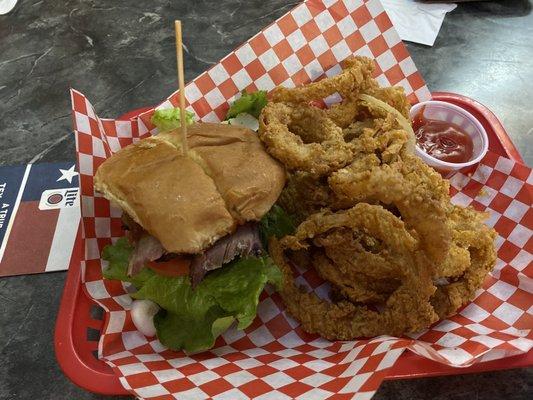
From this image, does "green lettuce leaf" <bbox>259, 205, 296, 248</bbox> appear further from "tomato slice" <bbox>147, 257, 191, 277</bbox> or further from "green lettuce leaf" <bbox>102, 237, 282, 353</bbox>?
"tomato slice" <bbox>147, 257, 191, 277</bbox>

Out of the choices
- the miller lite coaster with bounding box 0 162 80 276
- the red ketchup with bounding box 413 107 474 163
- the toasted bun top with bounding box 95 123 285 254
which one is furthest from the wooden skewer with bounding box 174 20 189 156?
the red ketchup with bounding box 413 107 474 163

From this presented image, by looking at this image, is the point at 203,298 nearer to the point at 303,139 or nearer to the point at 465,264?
the point at 303,139

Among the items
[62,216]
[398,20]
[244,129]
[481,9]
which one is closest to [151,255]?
[244,129]

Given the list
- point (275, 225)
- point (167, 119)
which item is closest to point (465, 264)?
point (275, 225)

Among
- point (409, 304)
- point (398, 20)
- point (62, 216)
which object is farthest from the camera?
point (398, 20)

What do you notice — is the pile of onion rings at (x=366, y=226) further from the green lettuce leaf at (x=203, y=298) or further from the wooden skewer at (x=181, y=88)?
the wooden skewer at (x=181, y=88)

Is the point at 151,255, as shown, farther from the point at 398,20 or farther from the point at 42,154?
the point at 398,20
